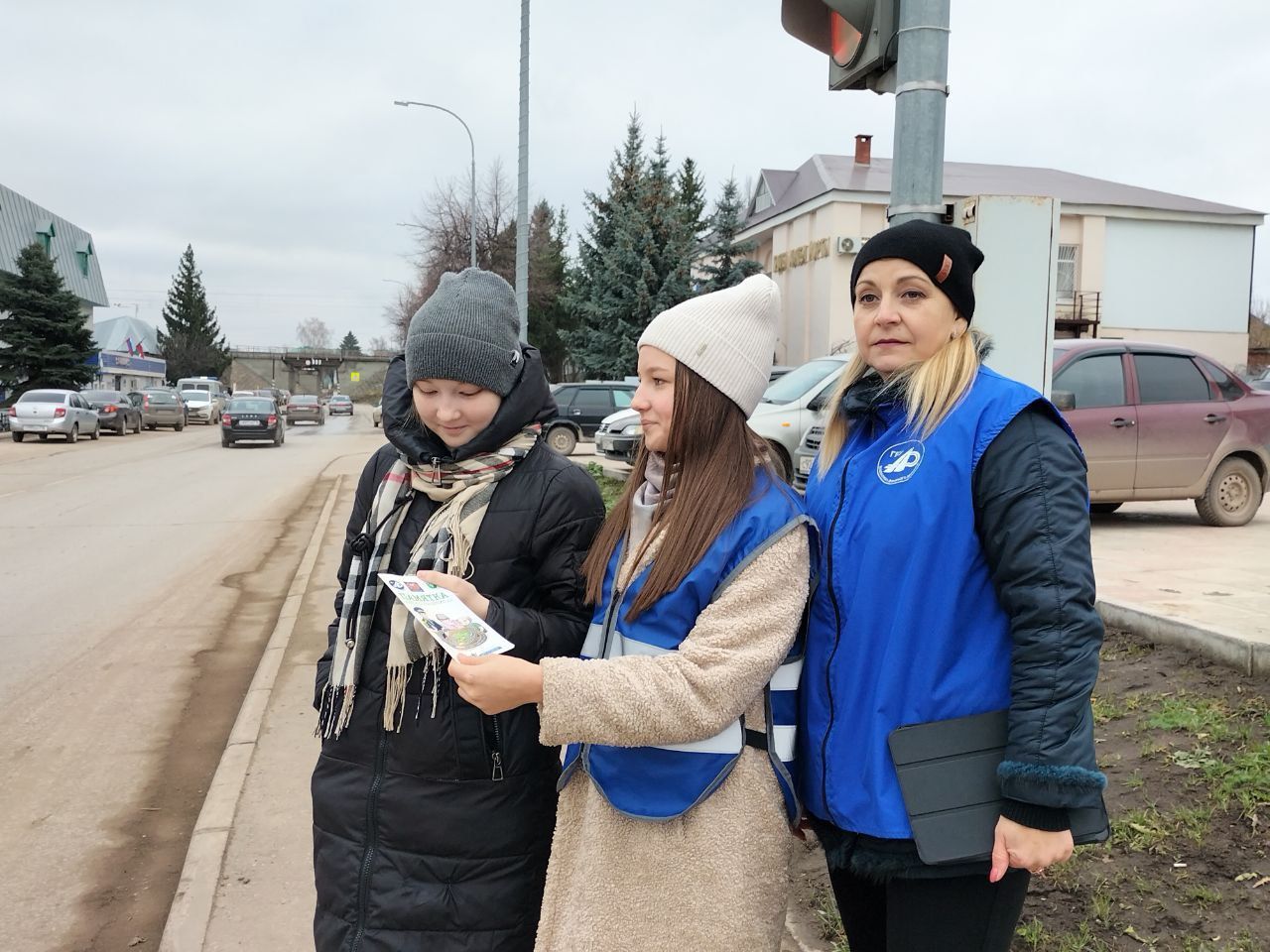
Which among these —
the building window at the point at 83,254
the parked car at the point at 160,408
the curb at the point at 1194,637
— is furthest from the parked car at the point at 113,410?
the building window at the point at 83,254

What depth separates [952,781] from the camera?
5.30 ft

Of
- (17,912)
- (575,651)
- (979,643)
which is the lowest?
(17,912)

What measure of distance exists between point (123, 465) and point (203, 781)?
59.8 ft

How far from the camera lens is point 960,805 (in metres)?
1.60

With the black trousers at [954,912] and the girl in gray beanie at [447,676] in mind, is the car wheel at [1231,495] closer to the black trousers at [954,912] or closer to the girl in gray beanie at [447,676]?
the black trousers at [954,912]

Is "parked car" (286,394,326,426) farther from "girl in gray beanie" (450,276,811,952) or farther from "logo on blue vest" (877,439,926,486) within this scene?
"logo on blue vest" (877,439,926,486)

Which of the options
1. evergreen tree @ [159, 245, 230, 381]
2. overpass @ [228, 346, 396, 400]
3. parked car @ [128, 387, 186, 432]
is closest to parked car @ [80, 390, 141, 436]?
parked car @ [128, 387, 186, 432]

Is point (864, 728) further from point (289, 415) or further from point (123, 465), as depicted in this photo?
point (289, 415)

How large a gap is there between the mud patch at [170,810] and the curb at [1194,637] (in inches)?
162

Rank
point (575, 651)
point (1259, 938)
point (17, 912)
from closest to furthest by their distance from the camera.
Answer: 1. point (575, 651)
2. point (1259, 938)
3. point (17, 912)

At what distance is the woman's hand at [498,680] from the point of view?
1619 mm

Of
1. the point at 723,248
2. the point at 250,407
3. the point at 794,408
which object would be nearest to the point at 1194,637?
the point at 794,408

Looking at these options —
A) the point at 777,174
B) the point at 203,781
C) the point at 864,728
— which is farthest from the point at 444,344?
the point at 777,174

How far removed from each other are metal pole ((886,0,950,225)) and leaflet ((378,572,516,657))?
182 centimetres
